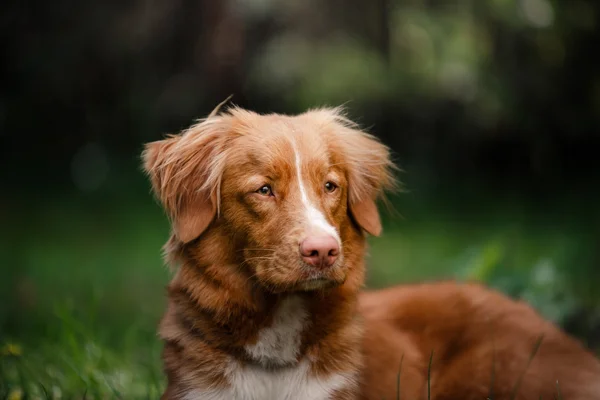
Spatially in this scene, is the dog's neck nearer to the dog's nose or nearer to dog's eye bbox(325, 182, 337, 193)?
the dog's nose

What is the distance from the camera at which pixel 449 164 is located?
13.0 m

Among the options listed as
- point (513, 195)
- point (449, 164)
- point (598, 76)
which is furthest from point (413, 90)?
point (598, 76)

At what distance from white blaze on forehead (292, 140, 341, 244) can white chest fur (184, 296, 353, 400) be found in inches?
18.2

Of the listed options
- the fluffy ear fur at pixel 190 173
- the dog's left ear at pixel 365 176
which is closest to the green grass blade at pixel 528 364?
the dog's left ear at pixel 365 176

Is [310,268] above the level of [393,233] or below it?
above

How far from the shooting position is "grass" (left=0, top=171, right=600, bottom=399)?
16.0 feet

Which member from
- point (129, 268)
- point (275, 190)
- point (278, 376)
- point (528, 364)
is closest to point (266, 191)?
point (275, 190)

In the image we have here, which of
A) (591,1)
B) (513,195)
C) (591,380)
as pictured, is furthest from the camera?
(513,195)

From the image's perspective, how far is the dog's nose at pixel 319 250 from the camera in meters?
3.18

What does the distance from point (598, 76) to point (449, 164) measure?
332 centimetres

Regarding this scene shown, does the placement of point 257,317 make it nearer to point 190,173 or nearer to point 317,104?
point 190,173

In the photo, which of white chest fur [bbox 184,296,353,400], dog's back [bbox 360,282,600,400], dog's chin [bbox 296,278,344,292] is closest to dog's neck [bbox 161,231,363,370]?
white chest fur [bbox 184,296,353,400]

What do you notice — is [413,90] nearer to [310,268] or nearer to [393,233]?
[393,233]

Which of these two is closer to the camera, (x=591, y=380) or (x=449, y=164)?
(x=591, y=380)
